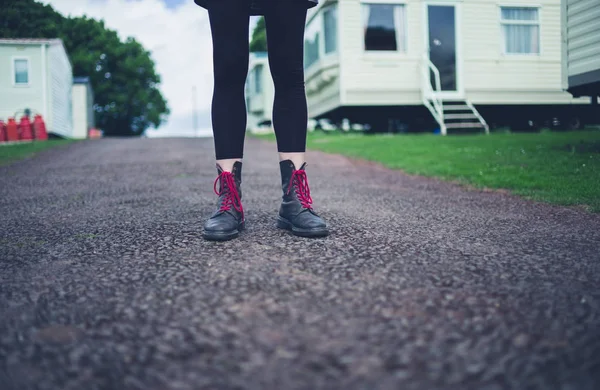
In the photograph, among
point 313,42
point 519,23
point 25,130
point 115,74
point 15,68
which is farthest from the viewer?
point 115,74

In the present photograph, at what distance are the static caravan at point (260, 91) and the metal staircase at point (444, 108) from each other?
12588mm

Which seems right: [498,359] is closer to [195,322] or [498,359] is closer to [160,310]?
[195,322]

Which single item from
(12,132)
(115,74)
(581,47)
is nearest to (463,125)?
(581,47)

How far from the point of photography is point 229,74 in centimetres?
220

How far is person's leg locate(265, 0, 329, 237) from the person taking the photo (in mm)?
2193

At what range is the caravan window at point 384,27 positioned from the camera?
12.3 m

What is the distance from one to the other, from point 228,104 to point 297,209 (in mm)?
570

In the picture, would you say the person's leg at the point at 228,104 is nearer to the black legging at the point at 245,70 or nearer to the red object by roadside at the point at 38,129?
the black legging at the point at 245,70

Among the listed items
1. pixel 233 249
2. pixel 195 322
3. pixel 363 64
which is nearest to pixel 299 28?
pixel 233 249

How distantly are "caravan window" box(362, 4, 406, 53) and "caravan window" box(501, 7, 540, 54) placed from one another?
2.82m

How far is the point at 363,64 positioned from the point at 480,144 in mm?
5184

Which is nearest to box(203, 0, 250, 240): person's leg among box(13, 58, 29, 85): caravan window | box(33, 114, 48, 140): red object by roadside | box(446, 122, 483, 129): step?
box(446, 122, 483, 129): step

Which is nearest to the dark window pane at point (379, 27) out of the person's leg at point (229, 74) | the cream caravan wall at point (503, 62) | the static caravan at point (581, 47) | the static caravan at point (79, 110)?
the cream caravan wall at point (503, 62)

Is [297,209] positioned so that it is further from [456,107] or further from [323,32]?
[323,32]
